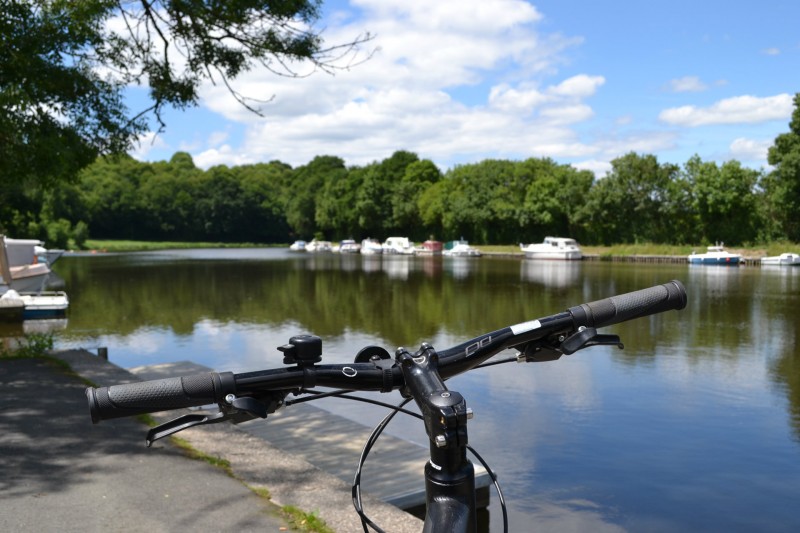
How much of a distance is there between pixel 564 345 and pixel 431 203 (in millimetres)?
85469

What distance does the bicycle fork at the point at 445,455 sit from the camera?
4.87 feet

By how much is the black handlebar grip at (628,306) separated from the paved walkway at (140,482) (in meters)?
3.32

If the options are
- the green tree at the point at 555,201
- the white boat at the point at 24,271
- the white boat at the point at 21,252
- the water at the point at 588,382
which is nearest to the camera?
the water at the point at 588,382

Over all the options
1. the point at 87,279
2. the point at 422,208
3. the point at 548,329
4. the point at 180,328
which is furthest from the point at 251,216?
the point at 548,329

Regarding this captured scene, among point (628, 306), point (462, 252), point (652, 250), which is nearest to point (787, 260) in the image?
point (652, 250)

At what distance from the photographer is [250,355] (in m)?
15.9

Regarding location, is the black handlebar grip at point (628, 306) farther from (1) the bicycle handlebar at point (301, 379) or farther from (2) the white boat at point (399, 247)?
(2) the white boat at point (399, 247)

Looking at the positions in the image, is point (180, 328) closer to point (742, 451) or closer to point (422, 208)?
point (742, 451)

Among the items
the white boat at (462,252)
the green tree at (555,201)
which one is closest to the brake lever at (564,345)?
the green tree at (555,201)

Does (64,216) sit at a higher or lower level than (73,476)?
higher

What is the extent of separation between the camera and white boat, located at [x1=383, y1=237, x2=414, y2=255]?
85.1m

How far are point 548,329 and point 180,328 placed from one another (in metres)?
19.6

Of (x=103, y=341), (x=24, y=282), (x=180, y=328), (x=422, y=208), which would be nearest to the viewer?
(x=103, y=341)

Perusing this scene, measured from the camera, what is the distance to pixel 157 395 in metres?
1.73
